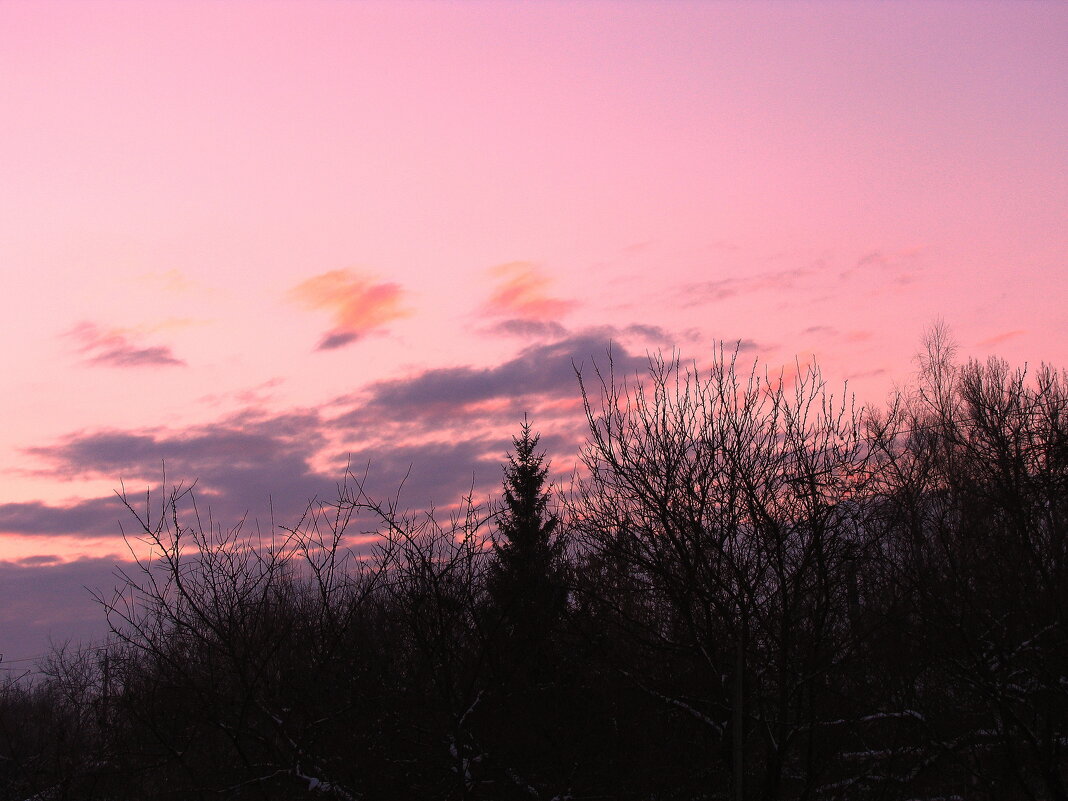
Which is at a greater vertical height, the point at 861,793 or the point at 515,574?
the point at 515,574

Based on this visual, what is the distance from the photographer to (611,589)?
11.7 m

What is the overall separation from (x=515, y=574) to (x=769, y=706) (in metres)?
4.22

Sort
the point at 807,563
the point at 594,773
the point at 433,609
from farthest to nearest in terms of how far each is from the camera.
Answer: the point at 594,773 → the point at 433,609 → the point at 807,563

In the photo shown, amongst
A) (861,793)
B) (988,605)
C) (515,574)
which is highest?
(515,574)

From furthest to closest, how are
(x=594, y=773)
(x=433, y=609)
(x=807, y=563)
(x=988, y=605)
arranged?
(x=988, y=605) → (x=594, y=773) → (x=433, y=609) → (x=807, y=563)

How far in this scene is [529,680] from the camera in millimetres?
12664

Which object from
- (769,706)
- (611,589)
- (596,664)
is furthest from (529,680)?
(769,706)

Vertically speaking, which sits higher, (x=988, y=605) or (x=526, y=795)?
(x=988, y=605)

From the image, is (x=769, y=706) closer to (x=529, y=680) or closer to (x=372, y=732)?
(x=529, y=680)

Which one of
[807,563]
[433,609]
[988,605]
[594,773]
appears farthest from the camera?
[988,605]

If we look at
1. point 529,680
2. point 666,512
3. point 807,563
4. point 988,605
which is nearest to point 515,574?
point 529,680

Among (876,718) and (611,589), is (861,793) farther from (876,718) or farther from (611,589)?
(611,589)

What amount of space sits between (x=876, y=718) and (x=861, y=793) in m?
1.01

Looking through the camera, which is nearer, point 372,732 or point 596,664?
point 372,732
